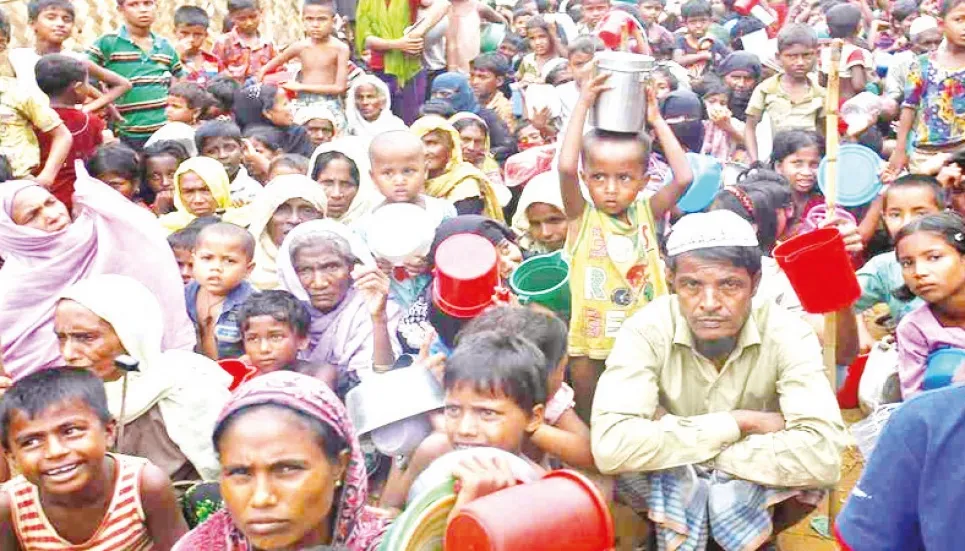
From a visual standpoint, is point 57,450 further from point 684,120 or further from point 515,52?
point 515,52

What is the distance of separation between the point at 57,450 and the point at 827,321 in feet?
6.96

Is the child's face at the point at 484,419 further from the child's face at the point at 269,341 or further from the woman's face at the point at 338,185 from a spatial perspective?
the woman's face at the point at 338,185

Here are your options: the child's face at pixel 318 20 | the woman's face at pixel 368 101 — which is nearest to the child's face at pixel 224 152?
the woman's face at pixel 368 101

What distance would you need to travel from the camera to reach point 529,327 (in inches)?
126

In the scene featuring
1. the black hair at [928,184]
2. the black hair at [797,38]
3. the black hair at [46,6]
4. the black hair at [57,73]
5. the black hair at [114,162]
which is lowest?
the black hair at [114,162]

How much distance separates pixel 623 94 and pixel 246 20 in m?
Answer: 5.72

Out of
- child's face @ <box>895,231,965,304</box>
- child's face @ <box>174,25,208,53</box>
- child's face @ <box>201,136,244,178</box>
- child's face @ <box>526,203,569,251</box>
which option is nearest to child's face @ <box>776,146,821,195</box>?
child's face @ <box>526,203,569,251</box>

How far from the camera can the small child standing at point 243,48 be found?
28.7ft

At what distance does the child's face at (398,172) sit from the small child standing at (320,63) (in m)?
→ 2.57

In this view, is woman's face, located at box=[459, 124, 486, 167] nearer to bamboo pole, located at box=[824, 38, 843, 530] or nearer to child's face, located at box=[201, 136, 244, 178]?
child's face, located at box=[201, 136, 244, 178]

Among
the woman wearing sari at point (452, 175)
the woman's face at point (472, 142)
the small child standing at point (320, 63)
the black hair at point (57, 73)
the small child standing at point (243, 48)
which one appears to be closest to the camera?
the woman wearing sari at point (452, 175)

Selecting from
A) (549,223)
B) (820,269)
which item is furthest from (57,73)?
(820,269)

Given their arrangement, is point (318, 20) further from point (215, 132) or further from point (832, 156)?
point (832, 156)

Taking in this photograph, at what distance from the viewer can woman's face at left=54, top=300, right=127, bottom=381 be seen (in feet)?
10.9
